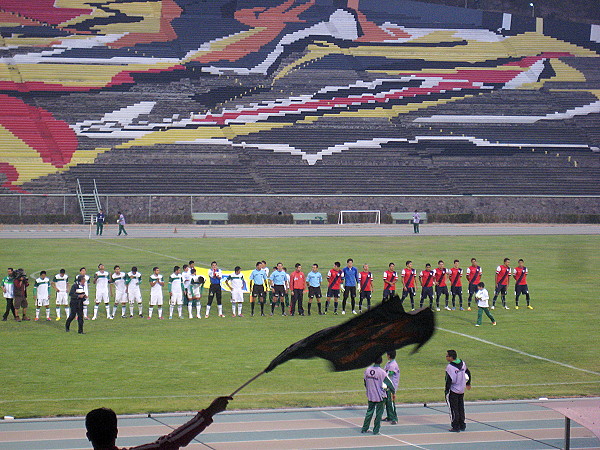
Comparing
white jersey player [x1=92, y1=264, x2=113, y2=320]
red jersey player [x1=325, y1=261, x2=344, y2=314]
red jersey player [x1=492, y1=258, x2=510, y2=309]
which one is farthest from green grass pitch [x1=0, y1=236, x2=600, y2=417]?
red jersey player [x1=492, y1=258, x2=510, y2=309]

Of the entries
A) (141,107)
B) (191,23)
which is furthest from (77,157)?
(191,23)

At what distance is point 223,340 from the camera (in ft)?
72.9

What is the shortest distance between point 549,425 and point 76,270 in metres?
23.6

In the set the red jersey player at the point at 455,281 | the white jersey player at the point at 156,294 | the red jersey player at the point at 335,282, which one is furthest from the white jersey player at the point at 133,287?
the red jersey player at the point at 455,281

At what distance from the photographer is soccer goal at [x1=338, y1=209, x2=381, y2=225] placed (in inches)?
2320

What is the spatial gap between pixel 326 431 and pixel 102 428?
10111mm

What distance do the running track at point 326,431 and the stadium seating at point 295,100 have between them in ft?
145

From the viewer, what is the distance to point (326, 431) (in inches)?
547

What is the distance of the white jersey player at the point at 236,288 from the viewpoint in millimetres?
25422

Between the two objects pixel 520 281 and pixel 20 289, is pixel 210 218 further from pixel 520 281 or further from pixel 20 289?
pixel 20 289

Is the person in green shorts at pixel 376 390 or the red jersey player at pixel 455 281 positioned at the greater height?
the red jersey player at pixel 455 281

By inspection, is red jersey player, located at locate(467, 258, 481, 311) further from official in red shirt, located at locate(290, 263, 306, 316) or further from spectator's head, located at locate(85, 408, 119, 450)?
spectator's head, located at locate(85, 408, 119, 450)

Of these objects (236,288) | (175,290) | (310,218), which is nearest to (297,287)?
(236,288)

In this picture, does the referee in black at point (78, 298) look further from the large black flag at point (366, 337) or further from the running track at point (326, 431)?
the large black flag at point (366, 337)
